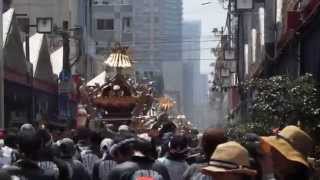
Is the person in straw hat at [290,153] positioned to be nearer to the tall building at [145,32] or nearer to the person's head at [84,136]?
the person's head at [84,136]

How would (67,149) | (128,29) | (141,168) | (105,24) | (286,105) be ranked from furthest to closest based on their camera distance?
(128,29)
(105,24)
(286,105)
(67,149)
(141,168)

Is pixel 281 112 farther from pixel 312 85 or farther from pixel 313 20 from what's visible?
pixel 313 20

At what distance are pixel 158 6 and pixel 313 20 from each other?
154 meters

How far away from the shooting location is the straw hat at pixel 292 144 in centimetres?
485

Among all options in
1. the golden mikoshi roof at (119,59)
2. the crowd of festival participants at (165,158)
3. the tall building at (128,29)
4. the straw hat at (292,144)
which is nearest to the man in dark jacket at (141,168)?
the crowd of festival participants at (165,158)

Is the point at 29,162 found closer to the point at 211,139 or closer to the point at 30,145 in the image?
the point at 30,145

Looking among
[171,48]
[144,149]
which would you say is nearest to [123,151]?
[144,149]

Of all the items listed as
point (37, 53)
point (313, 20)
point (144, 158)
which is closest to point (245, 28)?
point (37, 53)

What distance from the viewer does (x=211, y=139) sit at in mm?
6809

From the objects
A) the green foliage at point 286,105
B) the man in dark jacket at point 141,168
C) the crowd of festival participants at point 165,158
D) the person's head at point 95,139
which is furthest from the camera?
the green foliage at point 286,105

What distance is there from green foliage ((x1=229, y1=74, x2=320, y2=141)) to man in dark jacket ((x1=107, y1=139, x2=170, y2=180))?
605 cm

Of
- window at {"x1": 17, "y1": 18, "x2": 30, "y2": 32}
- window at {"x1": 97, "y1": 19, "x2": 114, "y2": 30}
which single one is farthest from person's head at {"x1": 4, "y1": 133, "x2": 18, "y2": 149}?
window at {"x1": 97, "y1": 19, "x2": 114, "y2": 30}

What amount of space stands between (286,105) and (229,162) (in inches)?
416

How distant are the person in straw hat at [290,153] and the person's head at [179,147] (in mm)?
4561
